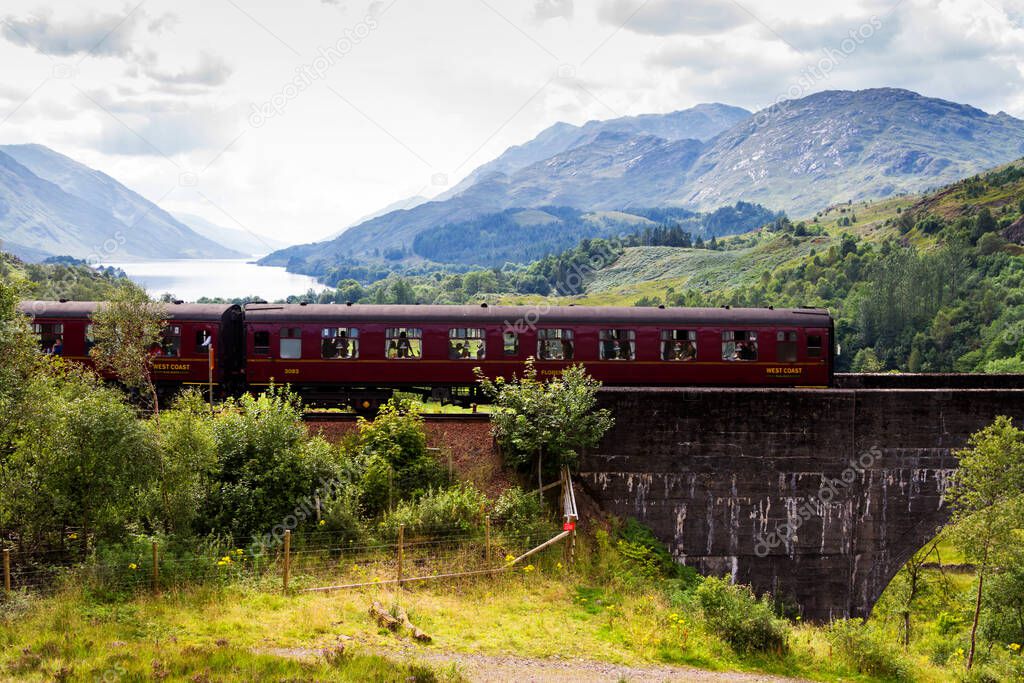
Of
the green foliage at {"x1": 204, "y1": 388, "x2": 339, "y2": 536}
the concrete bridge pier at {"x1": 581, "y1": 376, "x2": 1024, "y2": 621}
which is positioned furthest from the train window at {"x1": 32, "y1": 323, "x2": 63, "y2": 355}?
the concrete bridge pier at {"x1": 581, "y1": 376, "x2": 1024, "y2": 621}

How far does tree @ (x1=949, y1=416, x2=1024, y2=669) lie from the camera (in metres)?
19.6

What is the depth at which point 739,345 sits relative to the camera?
27.5 meters

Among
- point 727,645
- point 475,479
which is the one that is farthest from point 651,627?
point 475,479

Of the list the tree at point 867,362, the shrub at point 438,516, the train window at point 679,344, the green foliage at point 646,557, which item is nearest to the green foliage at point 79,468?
the shrub at point 438,516

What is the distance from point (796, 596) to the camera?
74.5 feet

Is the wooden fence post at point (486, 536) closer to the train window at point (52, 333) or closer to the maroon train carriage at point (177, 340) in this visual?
the maroon train carriage at point (177, 340)

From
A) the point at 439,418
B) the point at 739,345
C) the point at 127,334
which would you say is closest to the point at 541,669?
the point at 439,418

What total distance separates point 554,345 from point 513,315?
1.69 m

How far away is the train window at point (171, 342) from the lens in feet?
88.6

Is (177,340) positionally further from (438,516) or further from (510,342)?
(438,516)

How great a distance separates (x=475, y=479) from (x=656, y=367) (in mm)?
8397

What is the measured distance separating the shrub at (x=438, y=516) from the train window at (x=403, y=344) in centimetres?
734

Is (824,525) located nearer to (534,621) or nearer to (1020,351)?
(534,621)

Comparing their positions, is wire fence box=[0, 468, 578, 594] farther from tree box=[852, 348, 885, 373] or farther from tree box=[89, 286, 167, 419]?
tree box=[852, 348, 885, 373]
